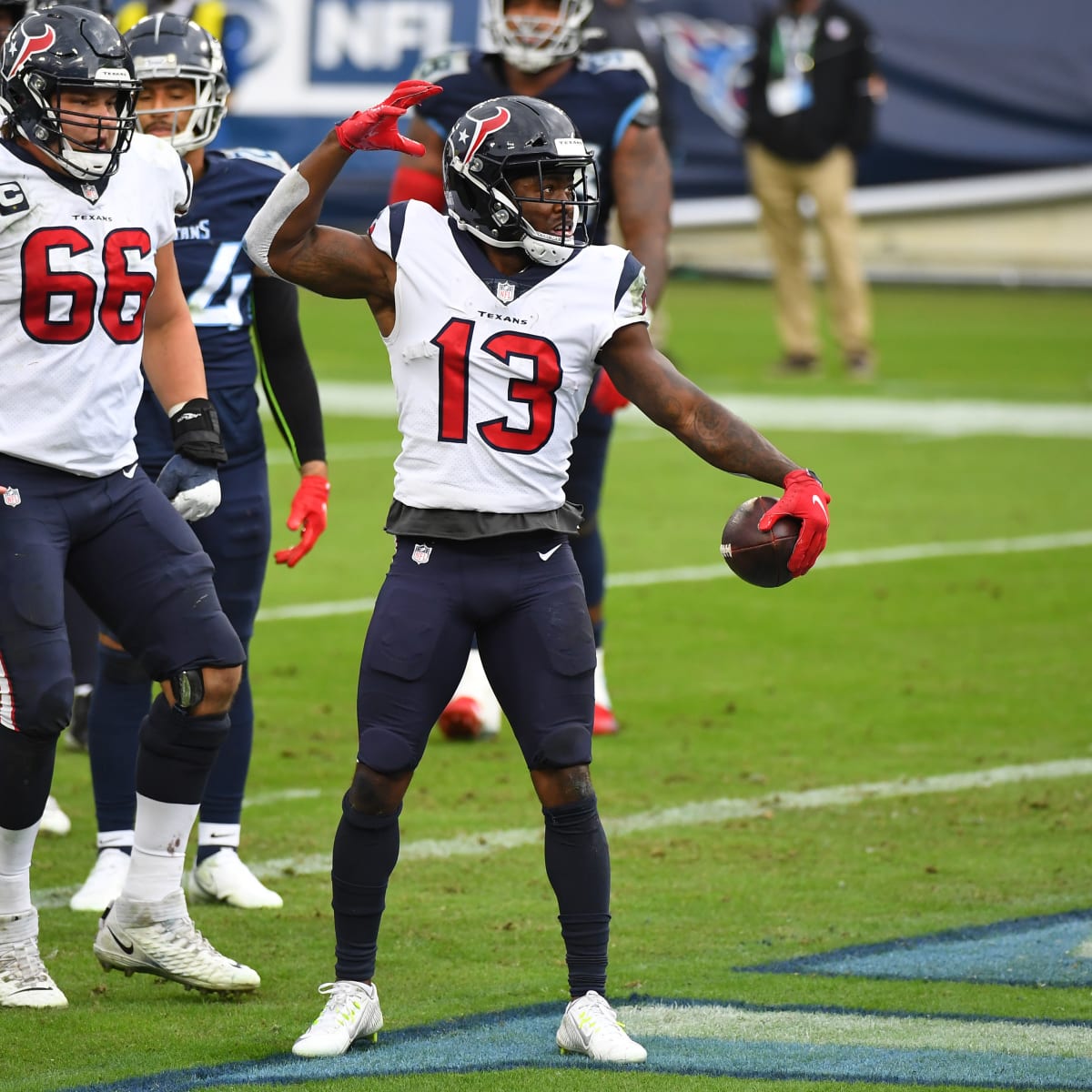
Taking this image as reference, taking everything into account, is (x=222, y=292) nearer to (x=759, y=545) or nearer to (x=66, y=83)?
(x=66, y=83)

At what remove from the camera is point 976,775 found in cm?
638

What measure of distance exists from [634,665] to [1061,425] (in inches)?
262

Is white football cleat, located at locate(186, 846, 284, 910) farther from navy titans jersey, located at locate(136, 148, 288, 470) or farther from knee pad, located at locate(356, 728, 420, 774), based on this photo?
knee pad, located at locate(356, 728, 420, 774)

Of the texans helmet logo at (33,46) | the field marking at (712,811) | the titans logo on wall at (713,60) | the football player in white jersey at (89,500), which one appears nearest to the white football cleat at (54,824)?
the field marking at (712,811)

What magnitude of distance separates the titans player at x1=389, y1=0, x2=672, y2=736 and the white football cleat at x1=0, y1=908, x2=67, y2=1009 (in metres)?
2.12

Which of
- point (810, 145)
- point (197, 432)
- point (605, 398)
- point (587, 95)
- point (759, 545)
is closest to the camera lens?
point (759, 545)

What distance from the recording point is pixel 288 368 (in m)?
5.32

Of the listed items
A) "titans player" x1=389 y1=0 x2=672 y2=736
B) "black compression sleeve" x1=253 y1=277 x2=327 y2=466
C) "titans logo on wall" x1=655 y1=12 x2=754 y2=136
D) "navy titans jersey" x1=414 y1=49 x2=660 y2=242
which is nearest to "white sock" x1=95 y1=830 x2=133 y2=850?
"black compression sleeve" x1=253 y1=277 x2=327 y2=466

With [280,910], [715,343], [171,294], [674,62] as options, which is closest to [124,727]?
[280,910]

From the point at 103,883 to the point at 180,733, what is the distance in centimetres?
86

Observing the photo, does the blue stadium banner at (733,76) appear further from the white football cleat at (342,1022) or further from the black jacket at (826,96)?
the white football cleat at (342,1022)

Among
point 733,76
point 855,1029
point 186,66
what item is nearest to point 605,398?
point 186,66

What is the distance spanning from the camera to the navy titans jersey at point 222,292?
515 centimetres

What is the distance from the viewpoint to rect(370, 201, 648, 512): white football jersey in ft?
13.6
